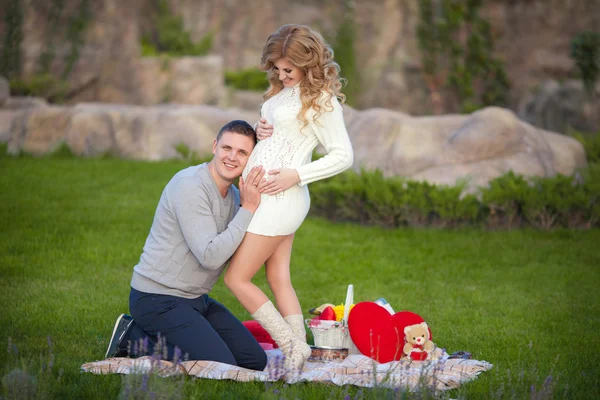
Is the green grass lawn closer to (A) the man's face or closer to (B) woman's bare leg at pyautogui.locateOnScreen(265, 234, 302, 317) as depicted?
(B) woman's bare leg at pyautogui.locateOnScreen(265, 234, 302, 317)

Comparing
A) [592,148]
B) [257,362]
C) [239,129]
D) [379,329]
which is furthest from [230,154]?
[592,148]

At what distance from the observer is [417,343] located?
15.3ft

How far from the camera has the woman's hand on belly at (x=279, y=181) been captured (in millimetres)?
4367

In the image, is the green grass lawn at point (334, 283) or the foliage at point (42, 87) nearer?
the green grass lawn at point (334, 283)

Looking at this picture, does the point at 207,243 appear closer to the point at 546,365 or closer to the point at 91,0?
the point at 546,365

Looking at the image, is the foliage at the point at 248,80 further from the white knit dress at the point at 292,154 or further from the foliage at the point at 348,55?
→ the white knit dress at the point at 292,154

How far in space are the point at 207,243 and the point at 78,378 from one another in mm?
988

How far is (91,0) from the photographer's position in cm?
1652

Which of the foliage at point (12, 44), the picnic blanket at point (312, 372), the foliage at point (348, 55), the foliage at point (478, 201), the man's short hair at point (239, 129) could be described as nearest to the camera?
the picnic blanket at point (312, 372)

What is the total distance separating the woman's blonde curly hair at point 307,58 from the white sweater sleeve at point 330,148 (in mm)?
51

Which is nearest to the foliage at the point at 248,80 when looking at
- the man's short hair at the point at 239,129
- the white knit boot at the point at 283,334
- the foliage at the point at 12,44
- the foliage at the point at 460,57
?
the foliage at the point at 460,57

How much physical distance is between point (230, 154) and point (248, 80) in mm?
14443

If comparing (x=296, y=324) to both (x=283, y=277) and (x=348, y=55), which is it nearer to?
(x=283, y=277)

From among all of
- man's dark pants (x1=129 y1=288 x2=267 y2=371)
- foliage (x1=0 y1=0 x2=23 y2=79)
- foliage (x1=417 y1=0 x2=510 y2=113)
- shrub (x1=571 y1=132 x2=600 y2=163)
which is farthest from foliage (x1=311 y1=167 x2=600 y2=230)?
foliage (x1=0 y1=0 x2=23 y2=79)
